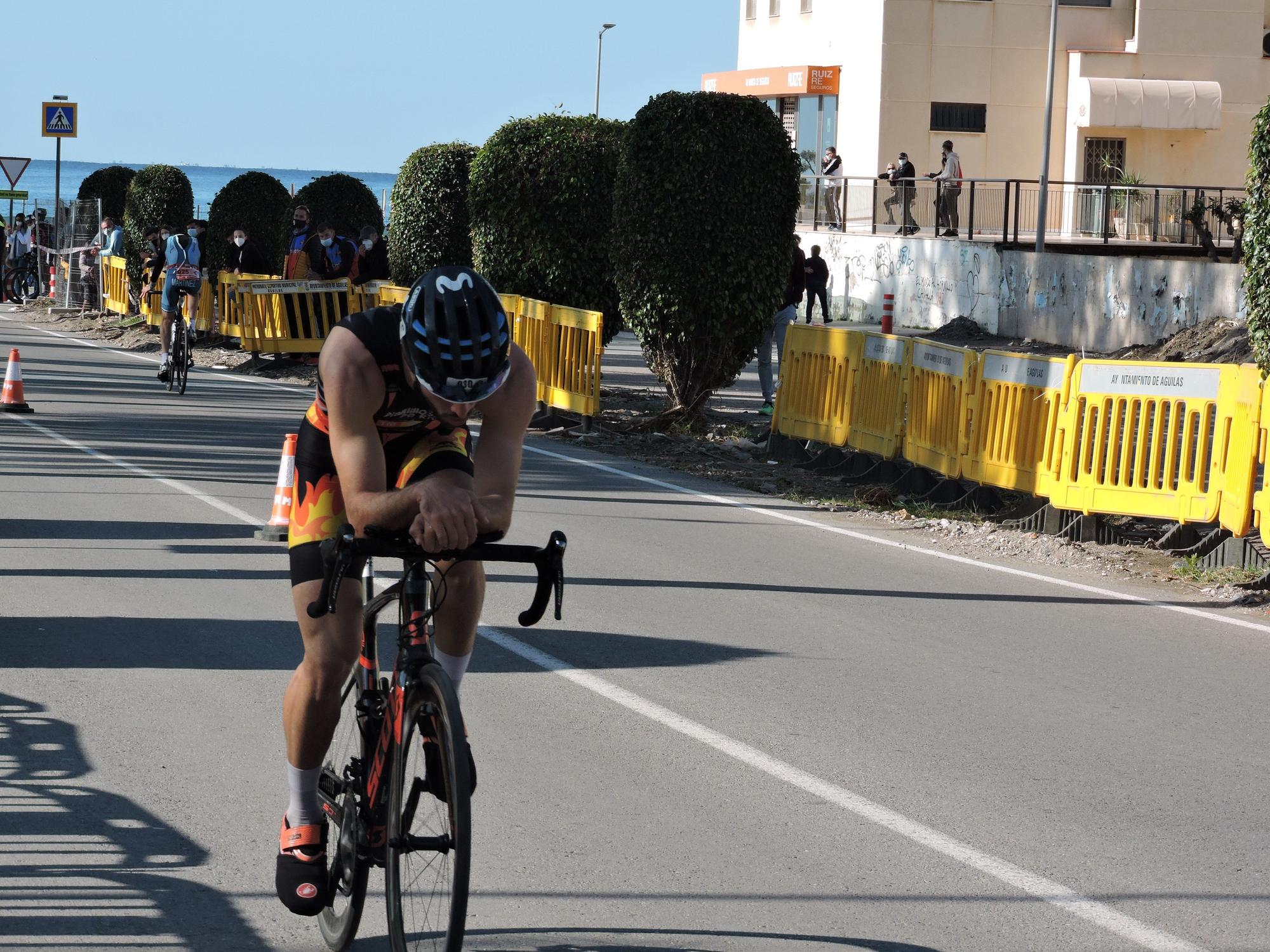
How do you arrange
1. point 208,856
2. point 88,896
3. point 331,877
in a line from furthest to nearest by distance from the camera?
point 208,856
point 88,896
point 331,877

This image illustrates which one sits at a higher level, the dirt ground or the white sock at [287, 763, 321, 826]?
the white sock at [287, 763, 321, 826]

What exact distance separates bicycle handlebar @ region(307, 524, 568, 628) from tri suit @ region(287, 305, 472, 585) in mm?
270

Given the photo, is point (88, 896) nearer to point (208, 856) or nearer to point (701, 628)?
point (208, 856)

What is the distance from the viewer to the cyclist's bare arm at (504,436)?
4086 millimetres

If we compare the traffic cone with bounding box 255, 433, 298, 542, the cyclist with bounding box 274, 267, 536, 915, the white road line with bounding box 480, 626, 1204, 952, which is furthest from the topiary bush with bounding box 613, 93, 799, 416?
the cyclist with bounding box 274, 267, 536, 915

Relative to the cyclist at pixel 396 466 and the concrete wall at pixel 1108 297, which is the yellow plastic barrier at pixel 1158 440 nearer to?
the cyclist at pixel 396 466

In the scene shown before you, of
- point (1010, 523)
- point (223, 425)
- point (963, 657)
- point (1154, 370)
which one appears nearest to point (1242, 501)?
point (1154, 370)

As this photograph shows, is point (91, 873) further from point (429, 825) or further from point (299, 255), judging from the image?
point (299, 255)

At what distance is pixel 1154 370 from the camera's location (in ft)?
37.3

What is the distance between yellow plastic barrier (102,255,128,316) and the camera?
35000 mm

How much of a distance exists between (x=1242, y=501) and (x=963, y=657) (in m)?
3.11

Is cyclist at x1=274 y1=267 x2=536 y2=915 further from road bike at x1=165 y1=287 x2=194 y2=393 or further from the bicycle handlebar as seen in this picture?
road bike at x1=165 y1=287 x2=194 y2=393

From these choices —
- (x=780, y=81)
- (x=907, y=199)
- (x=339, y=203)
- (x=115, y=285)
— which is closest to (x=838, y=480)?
(x=339, y=203)

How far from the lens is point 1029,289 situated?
30.9m
